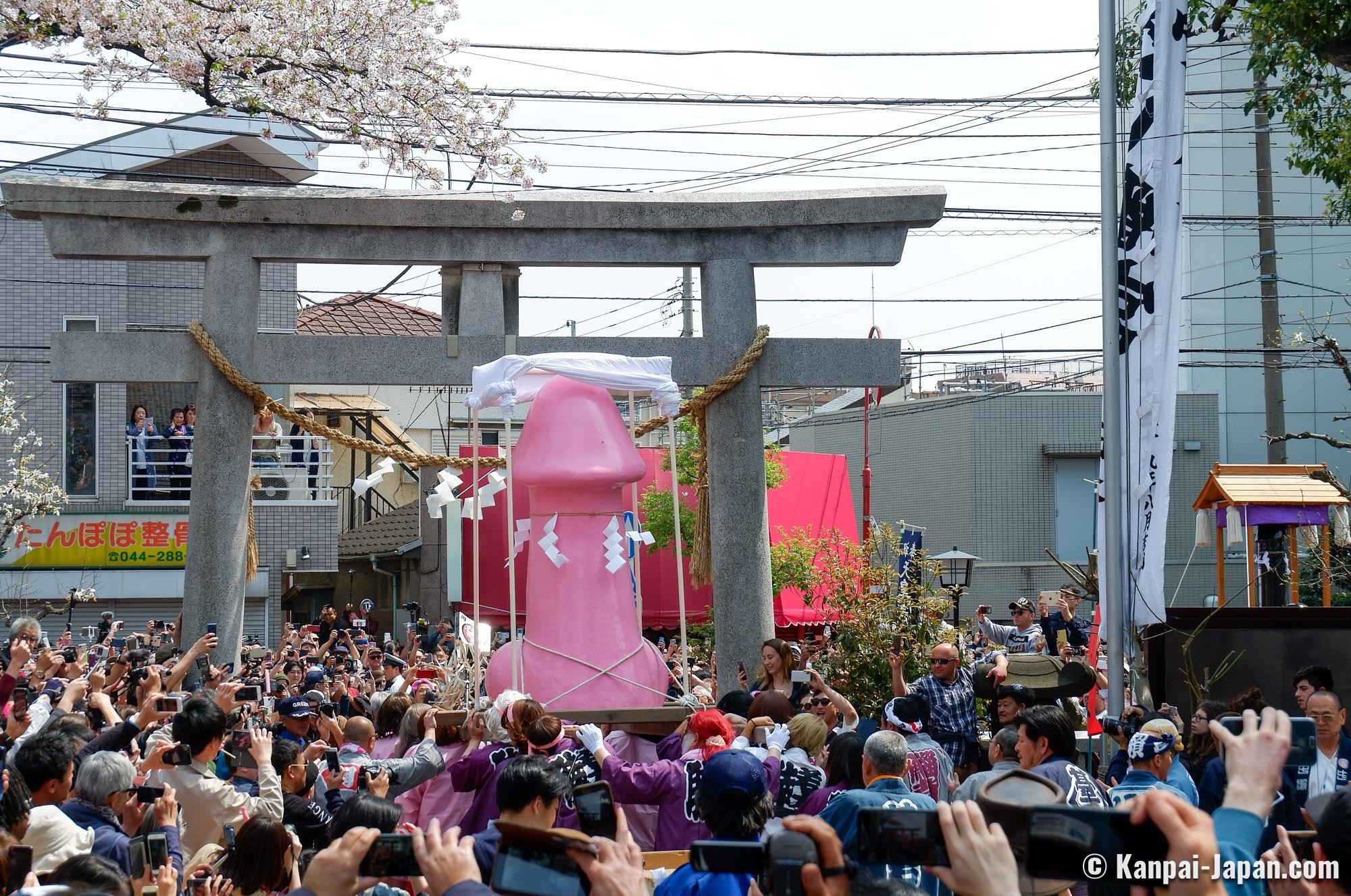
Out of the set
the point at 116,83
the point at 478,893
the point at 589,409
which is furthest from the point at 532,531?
the point at 478,893

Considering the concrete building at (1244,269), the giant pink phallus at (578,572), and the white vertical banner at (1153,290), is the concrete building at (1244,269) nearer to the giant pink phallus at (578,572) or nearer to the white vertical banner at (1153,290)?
the white vertical banner at (1153,290)

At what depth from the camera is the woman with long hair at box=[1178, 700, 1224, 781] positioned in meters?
7.09

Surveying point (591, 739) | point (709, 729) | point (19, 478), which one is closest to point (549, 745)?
point (591, 739)

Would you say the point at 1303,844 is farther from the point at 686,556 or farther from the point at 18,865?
the point at 686,556

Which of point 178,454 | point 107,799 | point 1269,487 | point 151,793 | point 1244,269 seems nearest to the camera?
point 151,793

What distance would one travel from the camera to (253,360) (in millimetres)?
10914

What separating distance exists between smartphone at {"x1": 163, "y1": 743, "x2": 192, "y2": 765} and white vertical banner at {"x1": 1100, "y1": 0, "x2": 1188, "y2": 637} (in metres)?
5.45

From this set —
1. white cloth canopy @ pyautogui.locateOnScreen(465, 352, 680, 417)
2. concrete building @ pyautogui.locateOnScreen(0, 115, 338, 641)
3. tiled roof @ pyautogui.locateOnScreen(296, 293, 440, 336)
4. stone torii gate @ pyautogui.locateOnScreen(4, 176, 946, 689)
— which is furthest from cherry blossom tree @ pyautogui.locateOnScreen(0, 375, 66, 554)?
white cloth canopy @ pyautogui.locateOnScreen(465, 352, 680, 417)

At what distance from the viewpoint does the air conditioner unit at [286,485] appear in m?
20.1

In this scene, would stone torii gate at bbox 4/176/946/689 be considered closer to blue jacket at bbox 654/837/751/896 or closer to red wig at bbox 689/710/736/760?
red wig at bbox 689/710/736/760

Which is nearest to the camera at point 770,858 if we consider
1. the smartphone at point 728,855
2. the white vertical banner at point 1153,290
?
the smartphone at point 728,855

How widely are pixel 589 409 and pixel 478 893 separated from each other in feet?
23.2

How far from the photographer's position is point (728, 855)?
2564 mm

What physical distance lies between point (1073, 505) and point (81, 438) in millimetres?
18808
